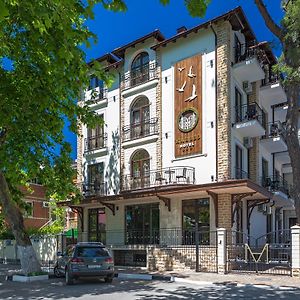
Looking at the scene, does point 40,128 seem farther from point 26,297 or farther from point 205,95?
point 205,95

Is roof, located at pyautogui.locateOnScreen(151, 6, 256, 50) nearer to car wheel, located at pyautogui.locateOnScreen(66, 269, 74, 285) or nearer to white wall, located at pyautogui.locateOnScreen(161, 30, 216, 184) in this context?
white wall, located at pyautogui.locateOnScreen(161, 30, 216, 184)

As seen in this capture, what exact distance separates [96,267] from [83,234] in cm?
1266

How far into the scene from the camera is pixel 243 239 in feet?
75.5

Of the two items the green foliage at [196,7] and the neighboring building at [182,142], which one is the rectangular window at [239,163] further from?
the green foliage at [196,7]

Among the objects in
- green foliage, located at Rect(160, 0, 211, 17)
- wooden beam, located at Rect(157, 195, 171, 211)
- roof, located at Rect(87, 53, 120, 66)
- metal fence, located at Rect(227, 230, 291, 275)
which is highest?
roof, located at Rect(87, 53, 120, 66)

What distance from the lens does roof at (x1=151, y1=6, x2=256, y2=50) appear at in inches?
882

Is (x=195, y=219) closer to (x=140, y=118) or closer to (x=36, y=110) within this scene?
(x=140, y=118)

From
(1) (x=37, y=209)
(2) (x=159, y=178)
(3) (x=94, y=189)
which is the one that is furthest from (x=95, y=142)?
(1) (x=37, y=209)

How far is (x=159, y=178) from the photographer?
23.8 m

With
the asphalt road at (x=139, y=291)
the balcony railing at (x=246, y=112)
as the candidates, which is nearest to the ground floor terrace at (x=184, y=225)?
the balcony railing at (x=246, y=112)

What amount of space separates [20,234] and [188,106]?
34.5 ft

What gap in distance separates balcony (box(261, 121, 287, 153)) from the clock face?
5461 mm

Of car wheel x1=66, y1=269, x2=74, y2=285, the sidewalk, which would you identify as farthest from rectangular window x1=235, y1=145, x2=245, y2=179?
car wheel x1=66, y1=269, x2=74, y2=285

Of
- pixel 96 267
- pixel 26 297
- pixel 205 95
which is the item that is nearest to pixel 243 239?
pixel 205 95
